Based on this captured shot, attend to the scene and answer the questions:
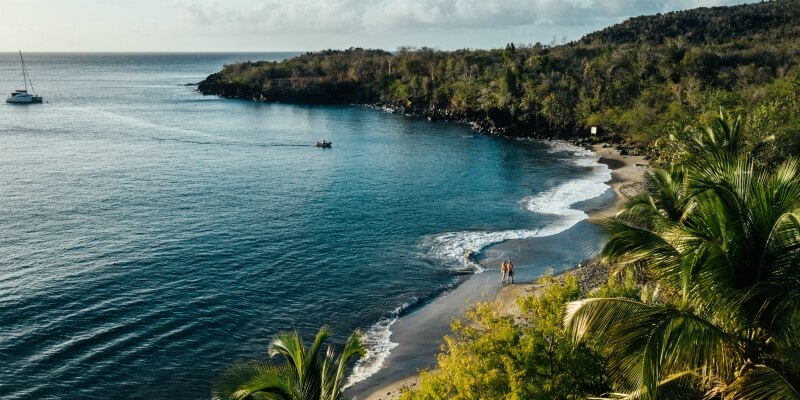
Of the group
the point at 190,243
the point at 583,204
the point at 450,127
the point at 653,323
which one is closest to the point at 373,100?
the point at 450,127

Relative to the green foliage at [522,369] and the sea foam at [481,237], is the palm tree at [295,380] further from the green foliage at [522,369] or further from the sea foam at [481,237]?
the sea foam at [481,237]

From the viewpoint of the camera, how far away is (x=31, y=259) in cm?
4659

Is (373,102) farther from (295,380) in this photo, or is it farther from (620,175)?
(295,380)

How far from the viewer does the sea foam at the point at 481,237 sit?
35.7 meters

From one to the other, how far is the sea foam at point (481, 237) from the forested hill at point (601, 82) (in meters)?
9.41

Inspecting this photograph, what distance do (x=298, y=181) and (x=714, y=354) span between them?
225 feet

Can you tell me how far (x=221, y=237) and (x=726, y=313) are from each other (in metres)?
47.7

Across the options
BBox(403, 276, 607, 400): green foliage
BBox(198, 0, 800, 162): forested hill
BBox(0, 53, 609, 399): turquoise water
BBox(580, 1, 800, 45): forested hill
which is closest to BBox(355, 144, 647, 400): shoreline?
BBox(0, 53, 609, 399): turquoise water

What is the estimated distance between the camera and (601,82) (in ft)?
397

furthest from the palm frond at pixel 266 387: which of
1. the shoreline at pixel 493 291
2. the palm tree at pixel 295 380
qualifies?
Answer: the shoreline at pixel 493 291

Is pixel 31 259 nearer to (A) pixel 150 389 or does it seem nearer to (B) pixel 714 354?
(A) pixel 150 389

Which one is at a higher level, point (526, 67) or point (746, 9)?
point (746, 9)

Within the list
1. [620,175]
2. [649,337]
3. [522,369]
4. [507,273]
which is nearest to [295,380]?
[522,369]

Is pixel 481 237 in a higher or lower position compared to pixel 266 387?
lower
